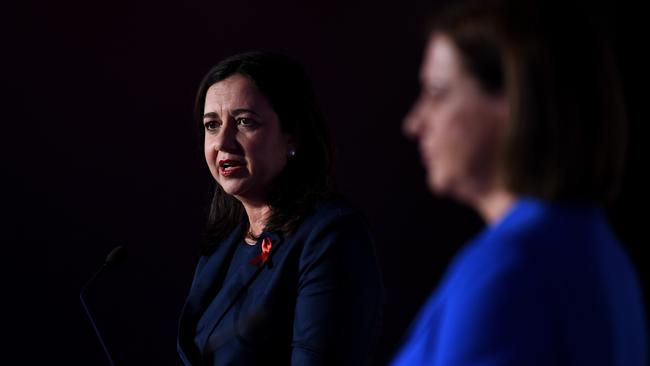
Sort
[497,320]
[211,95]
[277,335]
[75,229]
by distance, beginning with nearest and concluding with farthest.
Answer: [497,320] → [277,335] → [211,95] → [75,229]

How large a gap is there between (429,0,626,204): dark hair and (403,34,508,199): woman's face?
14mm

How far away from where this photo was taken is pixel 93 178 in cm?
304

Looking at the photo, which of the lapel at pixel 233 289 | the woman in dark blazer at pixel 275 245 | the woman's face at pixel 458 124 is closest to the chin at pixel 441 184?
the woman's face at pixel 458 124

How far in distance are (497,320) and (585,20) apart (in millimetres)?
302

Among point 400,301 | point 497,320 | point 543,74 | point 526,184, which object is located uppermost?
point 543,74

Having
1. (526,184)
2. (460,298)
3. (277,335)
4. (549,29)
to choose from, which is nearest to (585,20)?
(549,29)

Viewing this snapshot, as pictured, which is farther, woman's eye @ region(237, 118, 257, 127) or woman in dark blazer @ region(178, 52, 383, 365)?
woman's eye @ region(237, 118, 257, 127)

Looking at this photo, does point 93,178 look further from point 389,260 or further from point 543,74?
point 543,74

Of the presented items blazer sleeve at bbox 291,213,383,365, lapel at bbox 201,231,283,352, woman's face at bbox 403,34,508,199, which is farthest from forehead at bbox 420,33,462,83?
lapel at bbox 201,231,283,352

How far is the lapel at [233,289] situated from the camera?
1.82 meters

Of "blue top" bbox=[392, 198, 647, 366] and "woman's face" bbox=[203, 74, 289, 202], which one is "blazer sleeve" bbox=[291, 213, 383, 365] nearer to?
"woman's face" bbox=[203, 74, 289, 202]

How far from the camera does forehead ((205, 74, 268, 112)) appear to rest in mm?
1900

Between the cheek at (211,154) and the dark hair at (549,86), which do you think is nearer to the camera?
the dark hair at (549,86)

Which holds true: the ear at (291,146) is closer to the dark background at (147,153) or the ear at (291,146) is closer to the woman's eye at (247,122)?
the woman's eye at (247,122)
